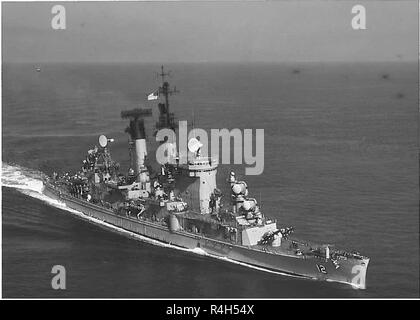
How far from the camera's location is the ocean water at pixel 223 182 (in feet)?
79.2

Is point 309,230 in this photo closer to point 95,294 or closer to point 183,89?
point 95,294

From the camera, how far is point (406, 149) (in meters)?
42.9

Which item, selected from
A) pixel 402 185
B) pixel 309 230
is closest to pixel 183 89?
pixel 402 185

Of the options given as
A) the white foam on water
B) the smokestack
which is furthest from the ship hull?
the smokestack

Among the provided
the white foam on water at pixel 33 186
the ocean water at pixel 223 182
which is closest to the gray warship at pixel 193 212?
the white foam on water at pixel 33 186

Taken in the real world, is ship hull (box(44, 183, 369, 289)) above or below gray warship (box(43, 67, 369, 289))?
below

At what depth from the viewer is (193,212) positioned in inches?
1094

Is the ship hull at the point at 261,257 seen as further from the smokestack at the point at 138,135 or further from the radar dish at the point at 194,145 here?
the radar dish at the point at 194,145

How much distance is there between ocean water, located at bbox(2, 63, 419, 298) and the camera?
2414cm

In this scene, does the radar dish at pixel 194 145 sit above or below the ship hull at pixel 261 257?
above

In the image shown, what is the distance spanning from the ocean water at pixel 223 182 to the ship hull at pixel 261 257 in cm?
38

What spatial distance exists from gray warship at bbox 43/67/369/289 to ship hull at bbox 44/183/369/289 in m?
0.04

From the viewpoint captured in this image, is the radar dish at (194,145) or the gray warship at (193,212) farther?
the radar dish at (194,145)

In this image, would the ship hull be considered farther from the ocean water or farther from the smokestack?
the smokestack
